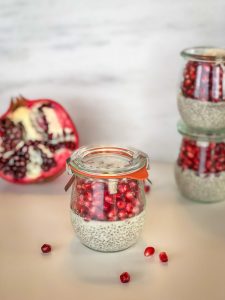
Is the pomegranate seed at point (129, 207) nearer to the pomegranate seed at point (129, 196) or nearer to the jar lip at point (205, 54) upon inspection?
the pomegranate seed at point (129, 196)

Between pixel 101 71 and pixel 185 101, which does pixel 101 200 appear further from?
pixel 101 71

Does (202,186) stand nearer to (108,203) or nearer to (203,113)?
(203,113)

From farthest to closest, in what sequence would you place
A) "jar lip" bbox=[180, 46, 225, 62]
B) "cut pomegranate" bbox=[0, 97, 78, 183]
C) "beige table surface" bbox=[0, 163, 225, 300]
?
"cut pomegranate" bbox=[0, 97, 78, 183] → "jar lip" bbox=[180, 46, 225, 62] → "beige table surface" bbox=[0, 163, 225, 300]

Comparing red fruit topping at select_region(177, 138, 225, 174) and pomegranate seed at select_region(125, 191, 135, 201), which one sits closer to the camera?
pomegranate seed at select_region(125, 191, 135, 201)

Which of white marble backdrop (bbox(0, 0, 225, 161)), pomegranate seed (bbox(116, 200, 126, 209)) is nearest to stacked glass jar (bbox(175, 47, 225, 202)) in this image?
white marble backdrop (bbox(0, 0, 225, 161))

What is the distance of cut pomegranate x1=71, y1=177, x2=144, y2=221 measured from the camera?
2.48 ft

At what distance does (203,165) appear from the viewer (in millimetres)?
917

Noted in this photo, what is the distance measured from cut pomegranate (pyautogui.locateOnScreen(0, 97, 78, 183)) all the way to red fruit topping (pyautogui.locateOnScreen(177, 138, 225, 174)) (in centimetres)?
24

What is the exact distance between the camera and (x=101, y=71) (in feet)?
3.50

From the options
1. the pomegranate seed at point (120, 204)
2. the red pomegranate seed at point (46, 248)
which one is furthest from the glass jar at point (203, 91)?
the red pomegranate seed at point (46, 248)

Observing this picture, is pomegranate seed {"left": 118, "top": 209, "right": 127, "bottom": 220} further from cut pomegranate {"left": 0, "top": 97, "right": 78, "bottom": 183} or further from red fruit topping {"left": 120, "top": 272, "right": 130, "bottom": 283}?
cut pomegranate {"left": 0, "top": 97, "right": 78, "bottom": 183}

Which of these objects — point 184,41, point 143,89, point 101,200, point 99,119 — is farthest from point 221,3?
point 101,200

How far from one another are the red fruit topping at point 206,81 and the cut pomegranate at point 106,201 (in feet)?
0.69

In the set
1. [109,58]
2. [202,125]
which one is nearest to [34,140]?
[109,58]
